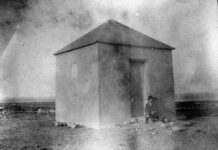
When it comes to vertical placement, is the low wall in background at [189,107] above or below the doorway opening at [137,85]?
below

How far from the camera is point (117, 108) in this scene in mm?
10273

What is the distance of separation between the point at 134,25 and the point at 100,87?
5.44m

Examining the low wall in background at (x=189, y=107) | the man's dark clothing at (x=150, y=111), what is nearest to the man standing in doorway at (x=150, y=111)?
the man's dark clothing at (x=150, y=111)

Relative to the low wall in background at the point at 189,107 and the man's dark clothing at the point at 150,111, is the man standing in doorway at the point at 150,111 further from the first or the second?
the low wall in background at the point at 189,107

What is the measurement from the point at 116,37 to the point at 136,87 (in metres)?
2.94

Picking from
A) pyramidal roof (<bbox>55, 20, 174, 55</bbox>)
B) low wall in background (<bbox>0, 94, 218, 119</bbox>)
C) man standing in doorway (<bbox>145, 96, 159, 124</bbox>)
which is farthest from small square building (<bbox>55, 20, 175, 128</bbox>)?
low wall in background (<bbox>0, 94, 218, 119</bbox>)

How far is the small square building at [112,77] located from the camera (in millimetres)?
10037

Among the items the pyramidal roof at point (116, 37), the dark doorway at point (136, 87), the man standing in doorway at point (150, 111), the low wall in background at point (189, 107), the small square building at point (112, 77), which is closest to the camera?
the small square building at point (112, 77)

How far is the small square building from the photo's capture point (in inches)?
395

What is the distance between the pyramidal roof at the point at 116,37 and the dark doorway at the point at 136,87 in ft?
3.82

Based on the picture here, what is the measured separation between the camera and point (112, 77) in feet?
33.8

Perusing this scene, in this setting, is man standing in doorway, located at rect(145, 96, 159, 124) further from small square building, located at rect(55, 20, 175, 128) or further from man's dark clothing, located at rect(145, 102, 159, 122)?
small square building, located at rect(55, 20, 175, 128)

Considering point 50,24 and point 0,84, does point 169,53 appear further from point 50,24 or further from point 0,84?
point 0,84

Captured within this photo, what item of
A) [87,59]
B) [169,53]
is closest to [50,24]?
[87,59]
